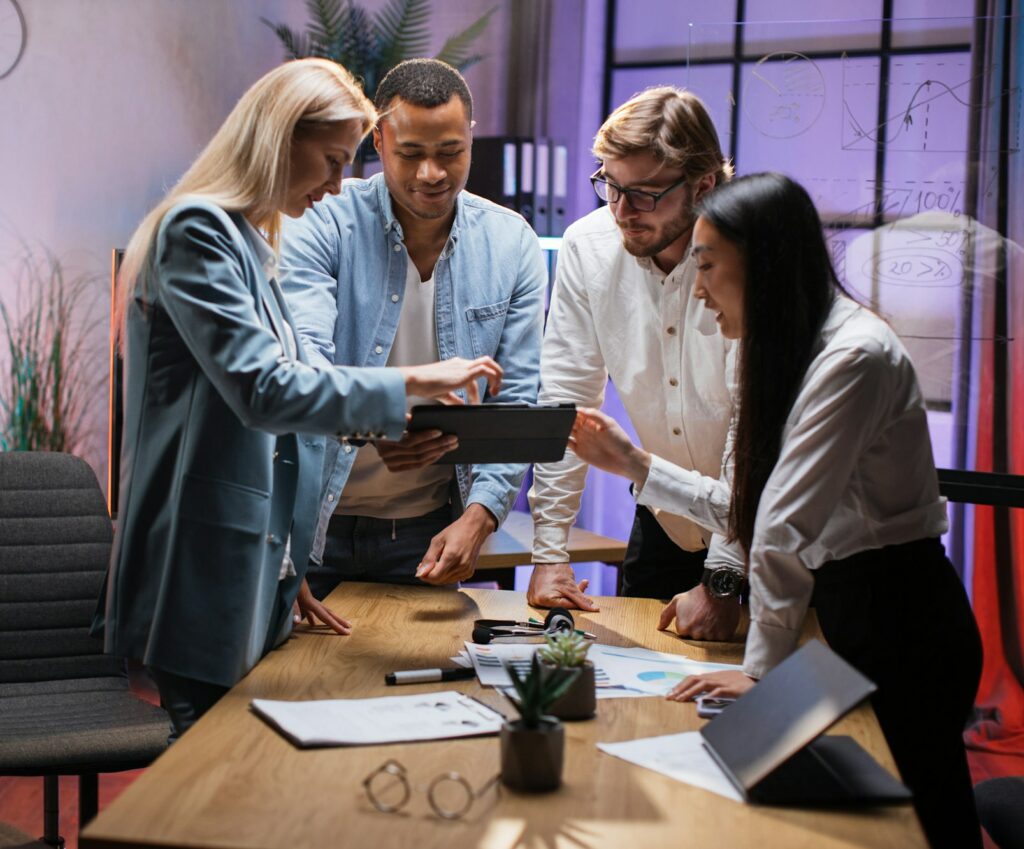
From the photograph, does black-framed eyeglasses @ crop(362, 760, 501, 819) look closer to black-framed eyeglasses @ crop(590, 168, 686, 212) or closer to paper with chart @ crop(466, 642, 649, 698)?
paper with chart @ crop(466, 642, 649, 698)

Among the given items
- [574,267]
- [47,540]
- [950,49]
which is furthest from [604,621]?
[950,49]

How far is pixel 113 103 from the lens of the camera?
15.0 feet

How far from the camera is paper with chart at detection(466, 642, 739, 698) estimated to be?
5.58ft

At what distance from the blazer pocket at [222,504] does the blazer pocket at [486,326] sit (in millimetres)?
900

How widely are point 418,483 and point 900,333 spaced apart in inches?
76.6

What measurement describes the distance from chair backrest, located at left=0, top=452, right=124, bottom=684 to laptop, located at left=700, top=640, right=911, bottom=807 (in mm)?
1829

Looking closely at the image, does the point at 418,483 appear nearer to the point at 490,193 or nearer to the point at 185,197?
the point at 185,197

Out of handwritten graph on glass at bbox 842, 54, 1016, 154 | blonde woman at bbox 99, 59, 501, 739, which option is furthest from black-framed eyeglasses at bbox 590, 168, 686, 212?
handwritten graph on glass at bbox 842, 54, 1016, 154

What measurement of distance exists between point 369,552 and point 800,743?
128cm

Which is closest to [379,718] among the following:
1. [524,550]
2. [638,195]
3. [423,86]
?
[638,195]

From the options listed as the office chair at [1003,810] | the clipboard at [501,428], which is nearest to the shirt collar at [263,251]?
the clipboard at [501,428]

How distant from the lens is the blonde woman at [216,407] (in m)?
1.57

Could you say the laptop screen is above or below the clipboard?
below

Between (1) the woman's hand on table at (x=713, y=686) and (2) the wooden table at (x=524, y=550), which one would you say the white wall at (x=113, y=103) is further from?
(1) the woman's hand on table at (x=713, y=686)
